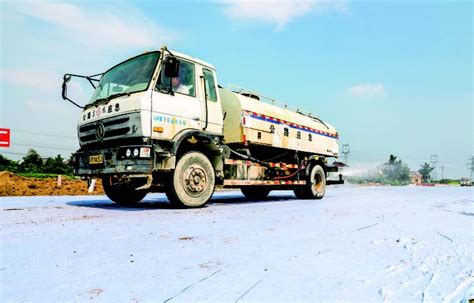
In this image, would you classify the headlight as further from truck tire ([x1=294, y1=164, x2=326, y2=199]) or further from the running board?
truck tire ([x1=294, y1=164, x2=326, y2=199])

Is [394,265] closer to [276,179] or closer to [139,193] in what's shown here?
[139,193]

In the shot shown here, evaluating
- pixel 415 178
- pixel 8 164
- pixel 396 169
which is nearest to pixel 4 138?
pixel 8 164

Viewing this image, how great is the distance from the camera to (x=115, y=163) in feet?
19.0

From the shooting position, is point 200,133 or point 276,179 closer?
point 200,133

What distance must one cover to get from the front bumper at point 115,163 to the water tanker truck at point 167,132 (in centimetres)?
2

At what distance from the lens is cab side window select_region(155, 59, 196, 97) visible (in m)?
6.09

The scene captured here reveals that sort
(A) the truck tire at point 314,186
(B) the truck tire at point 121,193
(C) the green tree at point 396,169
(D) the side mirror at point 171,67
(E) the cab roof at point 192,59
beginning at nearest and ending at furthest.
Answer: (D) the side mirror at point 171,67
(E) the cab roof at point 192,59
(B) the truck tire at point 121,193
(A) the truck tire at point 314,186
(C) the green tree at point 396,169

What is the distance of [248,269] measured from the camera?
2.21 meters

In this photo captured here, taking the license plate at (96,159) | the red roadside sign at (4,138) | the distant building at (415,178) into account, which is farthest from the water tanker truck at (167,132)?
the distant building at (415,178)

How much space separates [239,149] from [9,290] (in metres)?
6.62

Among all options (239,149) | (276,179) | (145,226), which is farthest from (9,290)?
(276,179)

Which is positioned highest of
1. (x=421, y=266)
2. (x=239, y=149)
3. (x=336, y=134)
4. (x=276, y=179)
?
(x=336, y=134)

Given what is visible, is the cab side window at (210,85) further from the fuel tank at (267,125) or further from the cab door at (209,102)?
the fuel tank at (267,125)

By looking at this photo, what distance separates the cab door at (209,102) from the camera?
6.78 m
